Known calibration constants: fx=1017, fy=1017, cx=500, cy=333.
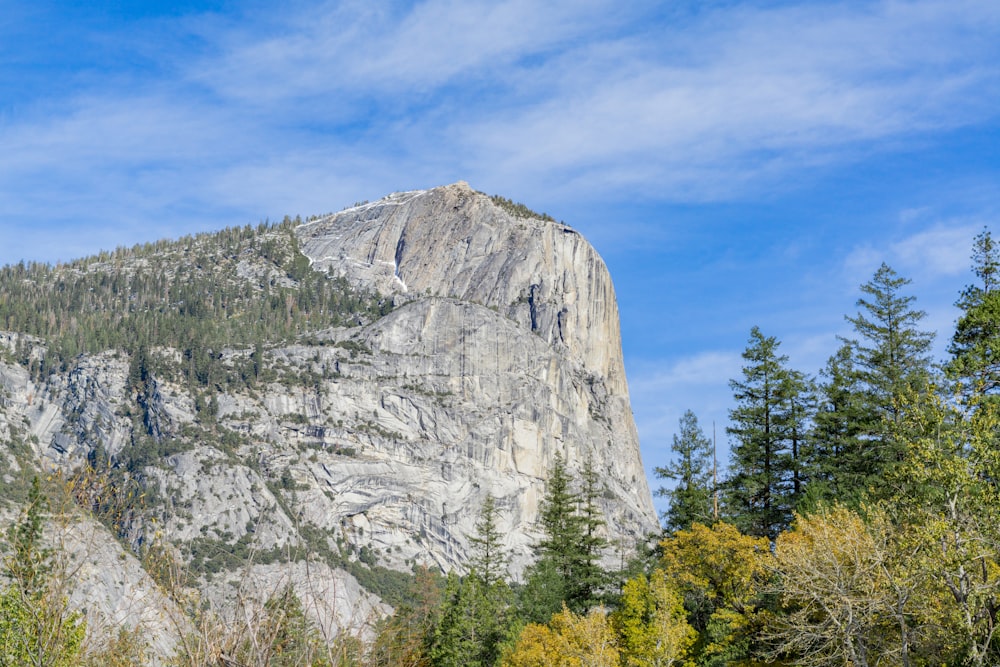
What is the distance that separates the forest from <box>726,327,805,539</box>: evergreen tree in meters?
0.11

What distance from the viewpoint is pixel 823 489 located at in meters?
47.3

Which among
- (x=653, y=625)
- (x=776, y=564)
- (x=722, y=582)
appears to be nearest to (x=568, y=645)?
(x=653, y=625)

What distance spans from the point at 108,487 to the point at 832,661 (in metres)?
23.2

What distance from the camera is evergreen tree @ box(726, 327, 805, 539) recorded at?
52812 mm

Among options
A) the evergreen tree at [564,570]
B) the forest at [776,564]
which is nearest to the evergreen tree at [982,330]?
the forest at [776,564]

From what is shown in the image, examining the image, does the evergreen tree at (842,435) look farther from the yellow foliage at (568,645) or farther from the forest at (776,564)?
the yellow foliage at (568,645)

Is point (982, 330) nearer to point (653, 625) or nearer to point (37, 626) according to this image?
point (653, 625)

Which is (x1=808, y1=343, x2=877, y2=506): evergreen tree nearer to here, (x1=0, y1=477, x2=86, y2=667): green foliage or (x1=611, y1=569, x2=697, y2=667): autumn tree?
(x1=611, y1=569, x2=697, y2=667): autumn tree

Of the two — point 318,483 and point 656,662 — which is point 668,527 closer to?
point 656,662

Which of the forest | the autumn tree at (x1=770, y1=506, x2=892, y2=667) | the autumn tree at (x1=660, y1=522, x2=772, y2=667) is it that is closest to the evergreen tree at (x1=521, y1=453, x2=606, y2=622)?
the forest

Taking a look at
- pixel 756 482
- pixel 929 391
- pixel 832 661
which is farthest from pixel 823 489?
pixel 929 391

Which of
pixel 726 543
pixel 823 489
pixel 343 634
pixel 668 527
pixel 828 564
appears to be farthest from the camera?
pixel 668 527

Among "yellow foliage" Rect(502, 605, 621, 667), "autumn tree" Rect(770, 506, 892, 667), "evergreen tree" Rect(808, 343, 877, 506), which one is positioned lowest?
"yellow foliage" Rect(502, 605, 621, 667)

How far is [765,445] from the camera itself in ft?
179
